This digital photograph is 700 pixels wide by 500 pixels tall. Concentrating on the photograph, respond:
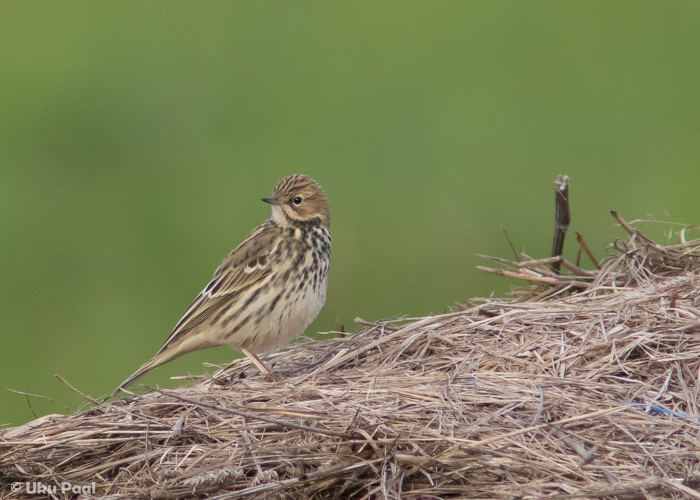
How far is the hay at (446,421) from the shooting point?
4.68 metres

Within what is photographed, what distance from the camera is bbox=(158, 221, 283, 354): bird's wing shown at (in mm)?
7797

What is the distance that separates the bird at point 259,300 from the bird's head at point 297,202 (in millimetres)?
222

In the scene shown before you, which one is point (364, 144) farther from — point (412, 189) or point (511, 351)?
point (511, 351)

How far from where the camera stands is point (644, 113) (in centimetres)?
1430

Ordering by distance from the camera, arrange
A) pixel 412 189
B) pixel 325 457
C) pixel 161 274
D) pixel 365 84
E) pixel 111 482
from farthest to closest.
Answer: pixel 365 84, pixel 412 189, pixel 161 274, pixel 111 482, pixel 325 457

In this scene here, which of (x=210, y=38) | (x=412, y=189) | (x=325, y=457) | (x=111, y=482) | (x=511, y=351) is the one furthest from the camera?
(x=210, y=38)

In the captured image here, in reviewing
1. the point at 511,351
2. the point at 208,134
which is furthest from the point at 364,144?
the point at 511,351

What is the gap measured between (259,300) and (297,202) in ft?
3.49

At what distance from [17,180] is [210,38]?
403 centimetres

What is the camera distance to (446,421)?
5.09 metres

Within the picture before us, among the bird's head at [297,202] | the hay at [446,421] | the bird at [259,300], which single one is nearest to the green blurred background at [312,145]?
the bird's head at [297,202]

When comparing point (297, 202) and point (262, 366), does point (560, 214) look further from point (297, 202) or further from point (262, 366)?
point (262, 366)

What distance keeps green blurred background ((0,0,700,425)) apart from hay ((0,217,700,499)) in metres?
4.74

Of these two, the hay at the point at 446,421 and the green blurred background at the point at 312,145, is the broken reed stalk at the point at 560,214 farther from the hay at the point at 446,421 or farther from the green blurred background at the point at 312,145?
the green blurred background at the point at 312,145
